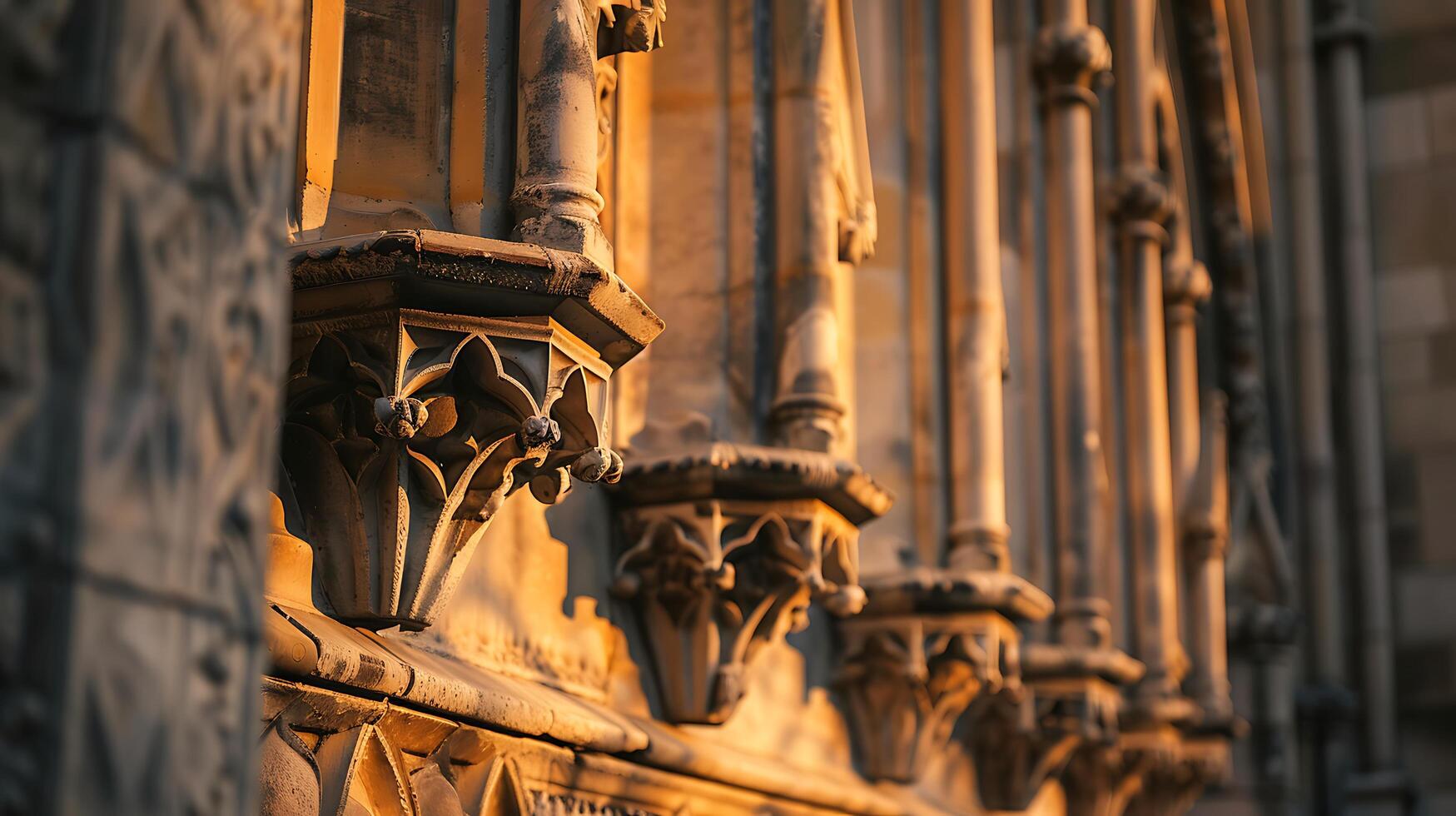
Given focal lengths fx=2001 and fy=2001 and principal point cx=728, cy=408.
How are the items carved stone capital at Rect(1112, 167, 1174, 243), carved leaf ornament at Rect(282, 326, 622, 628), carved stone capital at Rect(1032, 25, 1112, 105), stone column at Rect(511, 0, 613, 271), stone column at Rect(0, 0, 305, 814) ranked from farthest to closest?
1. carved stone capital at Rect(1112, 167, 1174, 243)
2. carved stone capital at Rect(1032, 25, 1112, 105)
3. stone column at Rect(511, 0, 613, 271)
4. carved leaf ornament at Rect(282, 326, 622, 628)
5. stone column at Rect(0, 0, 305, 814)

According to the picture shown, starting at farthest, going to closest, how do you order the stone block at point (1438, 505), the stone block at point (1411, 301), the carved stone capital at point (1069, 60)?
the stone block at point (1411, 301), the stone block at point (1438, 505), the carved stone capital at point (1069, 60)

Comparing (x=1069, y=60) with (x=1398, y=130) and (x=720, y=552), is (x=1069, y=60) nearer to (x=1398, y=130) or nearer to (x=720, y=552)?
(x=720, y=552)

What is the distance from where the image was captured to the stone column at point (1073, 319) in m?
6.91

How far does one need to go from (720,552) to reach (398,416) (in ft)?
4.68

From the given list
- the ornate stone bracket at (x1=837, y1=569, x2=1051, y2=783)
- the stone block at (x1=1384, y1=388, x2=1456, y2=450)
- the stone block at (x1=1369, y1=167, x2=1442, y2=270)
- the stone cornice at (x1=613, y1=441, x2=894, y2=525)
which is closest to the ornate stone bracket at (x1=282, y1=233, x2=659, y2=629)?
the stone cornice at (x1=613, y1=441, x2=894, y2=525)

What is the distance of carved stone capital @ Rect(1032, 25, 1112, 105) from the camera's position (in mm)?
7191

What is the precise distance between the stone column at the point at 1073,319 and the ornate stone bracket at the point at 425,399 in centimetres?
377

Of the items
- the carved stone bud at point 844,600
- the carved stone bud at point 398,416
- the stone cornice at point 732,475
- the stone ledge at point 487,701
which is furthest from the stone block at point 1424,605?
the carved stone bud at point 398,416

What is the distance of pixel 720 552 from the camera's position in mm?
4297

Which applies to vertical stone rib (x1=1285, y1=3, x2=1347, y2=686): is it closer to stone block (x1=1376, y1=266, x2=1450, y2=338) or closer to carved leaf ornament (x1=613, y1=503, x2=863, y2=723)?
stone block (x1=1376, y1=266, x2=1450, y2=338)

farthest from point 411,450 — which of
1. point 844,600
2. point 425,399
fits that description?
point 844,600

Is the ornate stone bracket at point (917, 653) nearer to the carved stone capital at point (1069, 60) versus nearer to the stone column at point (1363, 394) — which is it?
the carved stone capital at point (1069, 60)

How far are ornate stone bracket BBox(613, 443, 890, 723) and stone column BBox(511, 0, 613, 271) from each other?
3.32ft

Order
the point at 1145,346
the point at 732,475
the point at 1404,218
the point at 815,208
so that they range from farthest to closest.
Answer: the point at 1404,218 < the point at 1145,346 < the point at 815,208 < the point at 732,475
